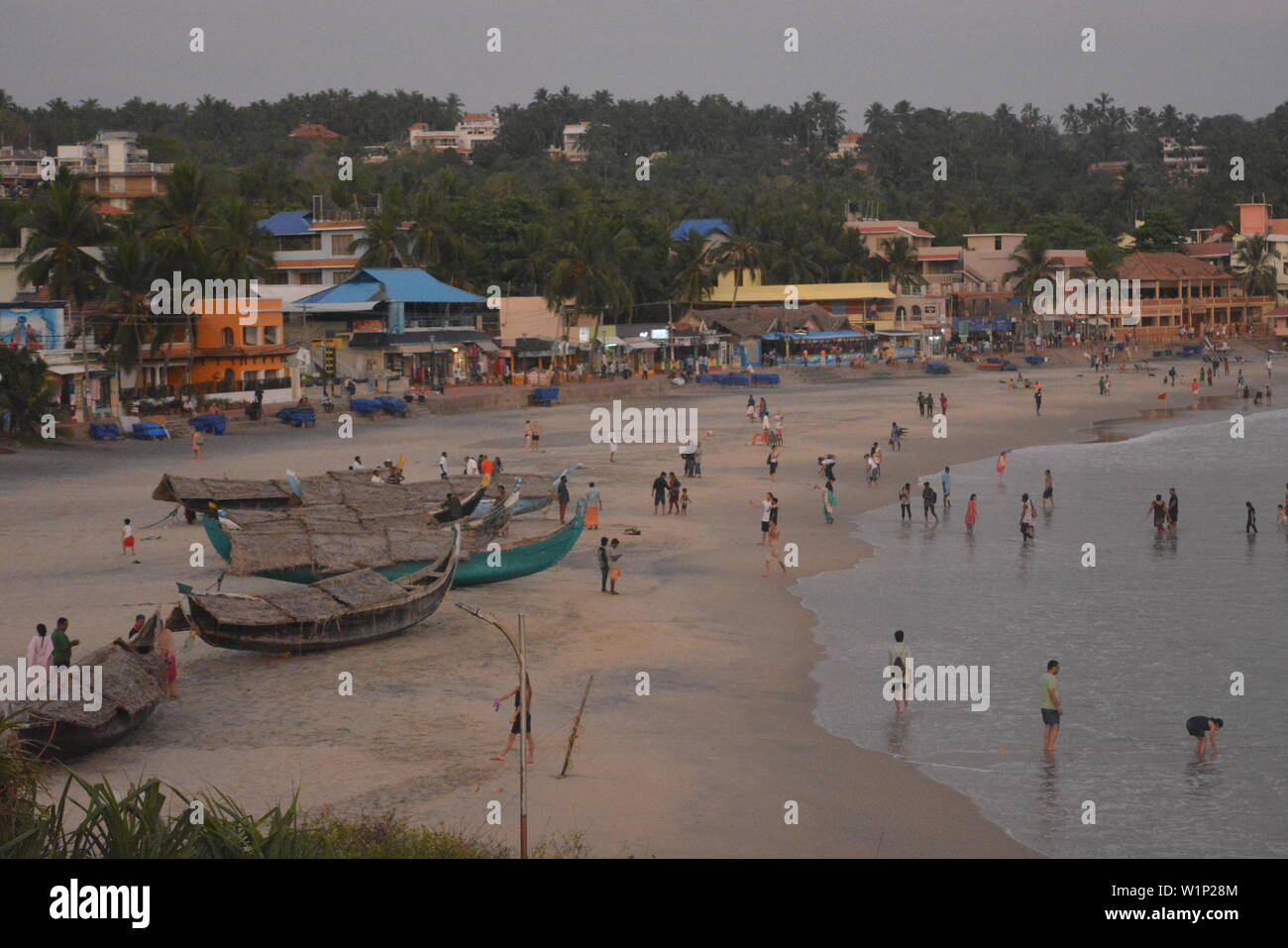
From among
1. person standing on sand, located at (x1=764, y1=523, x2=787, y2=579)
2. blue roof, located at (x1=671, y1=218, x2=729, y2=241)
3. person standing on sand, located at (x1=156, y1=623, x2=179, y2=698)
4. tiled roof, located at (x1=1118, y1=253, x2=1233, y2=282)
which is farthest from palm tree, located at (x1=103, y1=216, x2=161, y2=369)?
tiled roof, located at (x1=1118, y1=253, x2=1233, y2=282)

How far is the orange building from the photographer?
180 ft

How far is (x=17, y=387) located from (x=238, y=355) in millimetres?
13596

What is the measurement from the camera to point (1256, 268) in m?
108

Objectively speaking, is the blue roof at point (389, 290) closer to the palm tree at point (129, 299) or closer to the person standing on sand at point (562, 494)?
the palm tree at point (129, 299)

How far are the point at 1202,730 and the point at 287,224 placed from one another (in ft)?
222

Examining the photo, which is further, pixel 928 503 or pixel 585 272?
pixel 585 272

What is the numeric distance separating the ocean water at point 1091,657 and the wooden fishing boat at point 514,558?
4398mm

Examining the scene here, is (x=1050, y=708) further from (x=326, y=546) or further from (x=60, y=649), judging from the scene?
(x=326, y=546)

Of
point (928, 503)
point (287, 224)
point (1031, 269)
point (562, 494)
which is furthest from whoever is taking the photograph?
point (1031, 269)

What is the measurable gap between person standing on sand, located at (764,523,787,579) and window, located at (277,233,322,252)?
51.9m

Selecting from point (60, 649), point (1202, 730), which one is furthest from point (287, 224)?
point (1202, 730)

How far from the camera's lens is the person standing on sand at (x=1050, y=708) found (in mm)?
17406

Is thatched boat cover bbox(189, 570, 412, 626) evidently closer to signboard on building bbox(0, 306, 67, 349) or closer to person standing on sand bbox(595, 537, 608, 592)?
person standing on sand bbox(595, 537, 608, 592)
